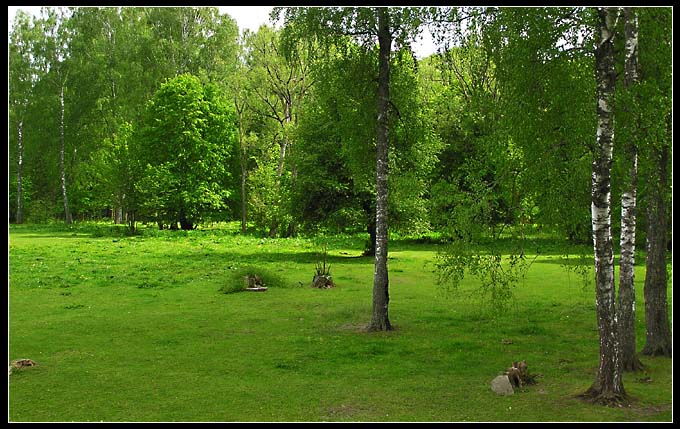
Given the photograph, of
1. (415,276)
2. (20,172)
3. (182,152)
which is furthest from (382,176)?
(20,172)

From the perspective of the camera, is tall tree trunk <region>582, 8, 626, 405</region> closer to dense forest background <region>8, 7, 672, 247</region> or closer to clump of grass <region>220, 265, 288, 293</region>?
dense forest background <region>8, 7, 672, 247</region>

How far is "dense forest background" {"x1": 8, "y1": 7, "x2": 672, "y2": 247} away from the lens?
11055 mm

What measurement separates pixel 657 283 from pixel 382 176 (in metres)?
6.12

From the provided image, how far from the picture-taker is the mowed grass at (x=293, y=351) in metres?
9.98

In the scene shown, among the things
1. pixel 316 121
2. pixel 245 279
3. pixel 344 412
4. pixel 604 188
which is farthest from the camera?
pixel 316 121

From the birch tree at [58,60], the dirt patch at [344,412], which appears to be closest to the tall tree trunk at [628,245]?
the dirt patch at [344,412]

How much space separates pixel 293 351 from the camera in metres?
14.0

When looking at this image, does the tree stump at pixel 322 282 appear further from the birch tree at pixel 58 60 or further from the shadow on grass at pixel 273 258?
the birch tree at pixel 58 60

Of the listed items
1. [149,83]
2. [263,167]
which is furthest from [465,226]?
[149,83]

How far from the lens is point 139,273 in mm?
25906

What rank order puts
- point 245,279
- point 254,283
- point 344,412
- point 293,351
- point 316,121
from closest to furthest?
point 344,412
point 293,351
point 245,279
point 254,283
point 316,121

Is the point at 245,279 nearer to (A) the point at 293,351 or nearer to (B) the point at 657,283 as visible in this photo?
(A) the point at 293,351

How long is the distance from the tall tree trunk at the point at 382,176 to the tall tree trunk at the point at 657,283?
5582 millimetres

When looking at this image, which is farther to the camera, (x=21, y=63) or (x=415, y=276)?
(x=21, y=63)
